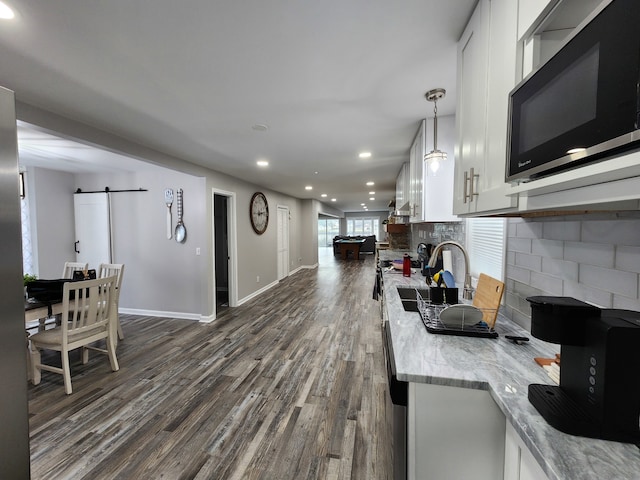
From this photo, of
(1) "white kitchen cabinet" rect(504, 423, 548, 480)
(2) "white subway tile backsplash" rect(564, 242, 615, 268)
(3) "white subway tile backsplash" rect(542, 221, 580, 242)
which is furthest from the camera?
(3) "white subway tile backsplash" rect(542, 221, 580, 242)

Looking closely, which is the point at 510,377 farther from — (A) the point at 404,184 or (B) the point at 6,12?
(A) the point at 404,184

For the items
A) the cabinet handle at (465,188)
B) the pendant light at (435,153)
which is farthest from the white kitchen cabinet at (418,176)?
the cabinet handle at (465,188)

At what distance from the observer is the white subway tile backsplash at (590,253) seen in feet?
3.16

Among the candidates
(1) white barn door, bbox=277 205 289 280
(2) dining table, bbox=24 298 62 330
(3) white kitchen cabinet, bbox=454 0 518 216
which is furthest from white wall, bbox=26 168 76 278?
(3) white kitchen cabinet, bbox=454 0 518 216

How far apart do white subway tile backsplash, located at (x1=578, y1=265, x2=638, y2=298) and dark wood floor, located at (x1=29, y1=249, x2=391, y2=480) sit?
1.50 m

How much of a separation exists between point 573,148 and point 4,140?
1.54 meters

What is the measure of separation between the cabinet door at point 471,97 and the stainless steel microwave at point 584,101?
0.45 metres

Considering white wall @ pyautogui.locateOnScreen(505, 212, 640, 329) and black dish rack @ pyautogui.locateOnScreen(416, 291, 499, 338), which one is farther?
black dish rack @ pyautogui.locateOnScreen(416, 291, 499, 338)

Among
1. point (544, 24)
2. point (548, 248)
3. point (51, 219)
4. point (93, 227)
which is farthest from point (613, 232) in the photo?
point (51, 219)

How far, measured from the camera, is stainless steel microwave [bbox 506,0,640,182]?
1.52 ft

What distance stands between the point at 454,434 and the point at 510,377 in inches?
11.3

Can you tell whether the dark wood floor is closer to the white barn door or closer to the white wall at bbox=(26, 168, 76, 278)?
the white wall at bbox=(26, 168, 76, 278)

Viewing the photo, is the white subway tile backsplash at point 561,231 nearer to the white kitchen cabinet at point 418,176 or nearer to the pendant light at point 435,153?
the pendant light at point 435,153

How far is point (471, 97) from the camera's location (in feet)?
4.38
